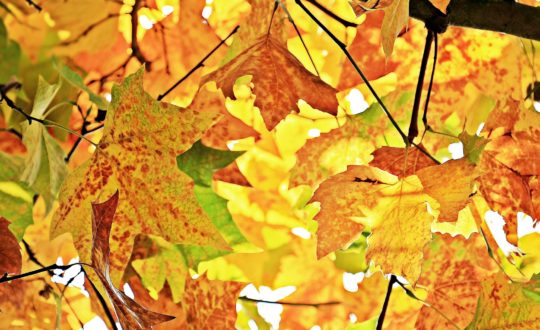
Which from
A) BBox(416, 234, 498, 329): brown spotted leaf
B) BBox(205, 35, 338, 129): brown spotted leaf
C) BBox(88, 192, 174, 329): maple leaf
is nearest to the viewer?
BBox(88, 192, 174, 329): maple leaf

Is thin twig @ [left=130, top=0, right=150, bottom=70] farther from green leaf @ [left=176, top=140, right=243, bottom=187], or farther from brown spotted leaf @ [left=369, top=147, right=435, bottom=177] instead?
brown spotted leaf @ [left=369, top=147, right=435, bottom=177]

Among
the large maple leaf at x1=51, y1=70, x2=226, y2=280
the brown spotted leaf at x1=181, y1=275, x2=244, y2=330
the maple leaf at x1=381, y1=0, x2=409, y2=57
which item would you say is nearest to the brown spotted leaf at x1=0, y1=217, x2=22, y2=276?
the large maple leaf at x1=51, y1=70, x2=226, y2=280

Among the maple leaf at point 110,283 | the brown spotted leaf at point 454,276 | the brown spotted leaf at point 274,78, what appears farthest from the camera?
the brown spotted leaf at point 454,276

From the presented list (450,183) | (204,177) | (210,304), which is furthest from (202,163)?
(450,183)

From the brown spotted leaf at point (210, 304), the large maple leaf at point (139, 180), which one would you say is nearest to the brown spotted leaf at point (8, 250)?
the large maple leaf at point (139, 180)

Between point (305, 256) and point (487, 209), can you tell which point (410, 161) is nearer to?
point (487, 209)

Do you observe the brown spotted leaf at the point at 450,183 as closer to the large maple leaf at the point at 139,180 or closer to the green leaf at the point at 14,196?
the large maple leaf at the point at 139,180
